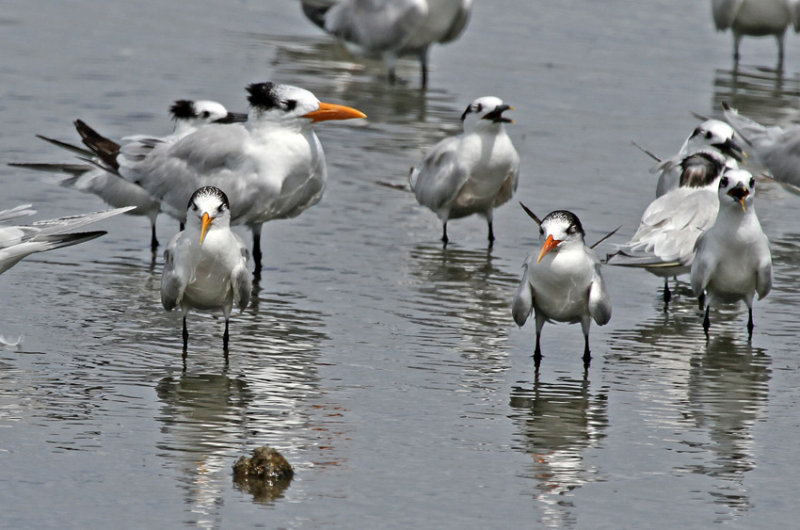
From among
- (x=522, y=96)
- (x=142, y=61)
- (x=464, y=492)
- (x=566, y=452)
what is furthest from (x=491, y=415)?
(x=142, y=61)

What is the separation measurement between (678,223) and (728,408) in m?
2.09

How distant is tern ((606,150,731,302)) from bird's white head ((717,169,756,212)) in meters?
0.49

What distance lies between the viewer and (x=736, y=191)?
721 cm

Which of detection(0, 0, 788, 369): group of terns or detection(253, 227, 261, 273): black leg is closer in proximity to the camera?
detection(0, 0, 788, 369): group of terns

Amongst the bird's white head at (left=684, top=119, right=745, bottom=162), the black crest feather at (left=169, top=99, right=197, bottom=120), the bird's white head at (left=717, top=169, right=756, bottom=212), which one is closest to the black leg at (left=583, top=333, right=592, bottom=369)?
the bird's white head at (left=717, top=169, right=756, bottom=212)

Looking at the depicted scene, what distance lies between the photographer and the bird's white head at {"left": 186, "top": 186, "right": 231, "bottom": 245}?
660 centimetres

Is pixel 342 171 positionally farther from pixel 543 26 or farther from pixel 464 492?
pixel 543 26

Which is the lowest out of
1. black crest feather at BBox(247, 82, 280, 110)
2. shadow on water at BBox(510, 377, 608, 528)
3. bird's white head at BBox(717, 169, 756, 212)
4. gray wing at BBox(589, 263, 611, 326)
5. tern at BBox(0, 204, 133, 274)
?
shadow on water at BBox(510, 377, 608, 528)

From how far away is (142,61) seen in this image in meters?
14.1

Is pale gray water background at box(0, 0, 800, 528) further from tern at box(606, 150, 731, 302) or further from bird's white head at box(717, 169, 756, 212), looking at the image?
bird's white head at box(717, 169, 756, 212)

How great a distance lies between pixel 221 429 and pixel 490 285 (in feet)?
9.60

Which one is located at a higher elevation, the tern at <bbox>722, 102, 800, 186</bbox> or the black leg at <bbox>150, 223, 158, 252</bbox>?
the tern at <bbox>722, 102, 800, 186</bbox>

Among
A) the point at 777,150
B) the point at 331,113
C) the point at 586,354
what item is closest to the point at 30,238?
the point at 331,113

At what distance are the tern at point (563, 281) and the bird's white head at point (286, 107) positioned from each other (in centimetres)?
192
